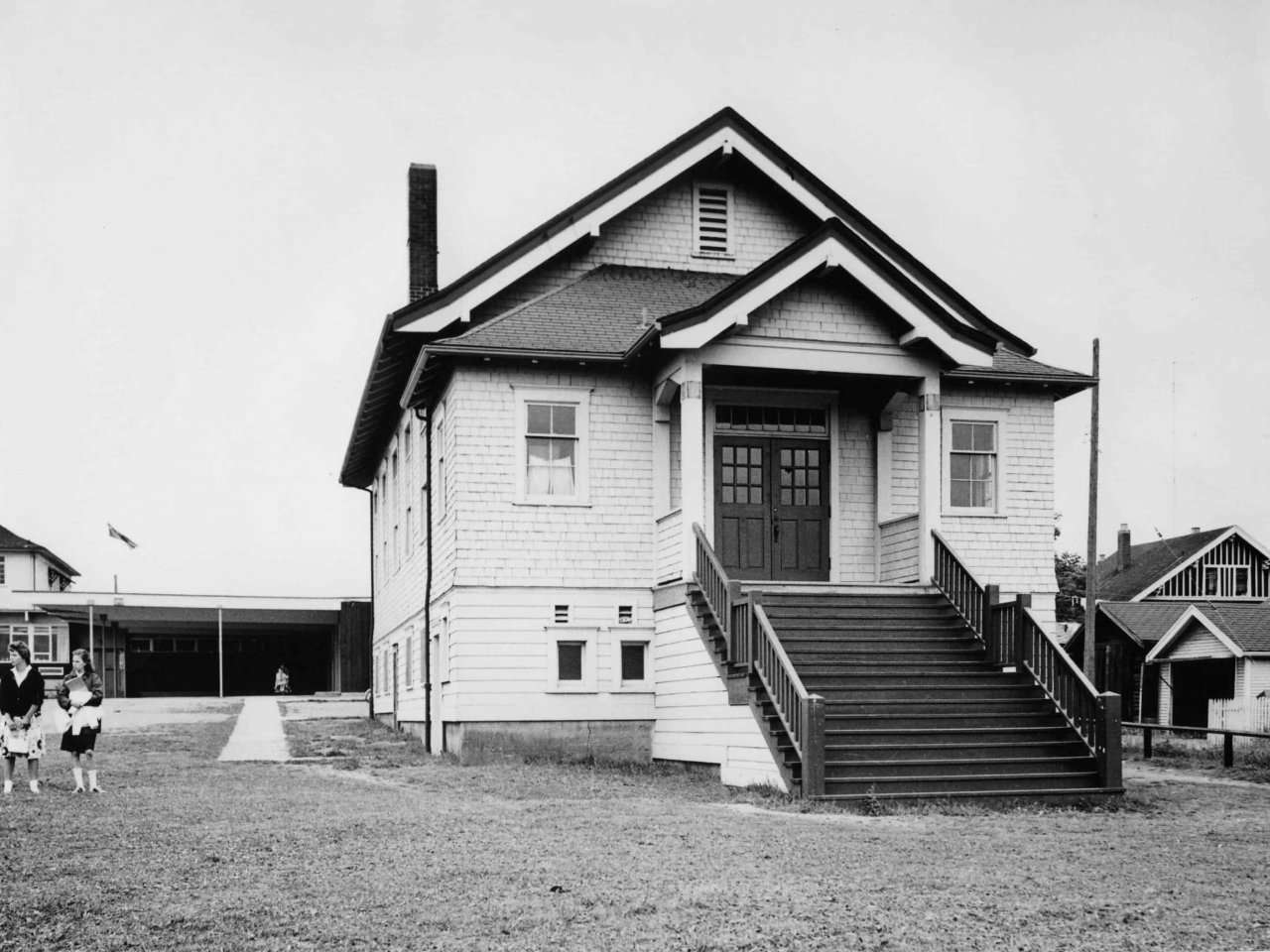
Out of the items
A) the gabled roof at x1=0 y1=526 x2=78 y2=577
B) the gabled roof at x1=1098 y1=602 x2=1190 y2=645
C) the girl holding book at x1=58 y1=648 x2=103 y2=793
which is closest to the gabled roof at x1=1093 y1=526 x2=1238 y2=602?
the gabled roof at x1=1098 y1=602 x2=1190 y2=645

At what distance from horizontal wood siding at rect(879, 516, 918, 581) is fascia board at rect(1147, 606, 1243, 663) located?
2260 cm

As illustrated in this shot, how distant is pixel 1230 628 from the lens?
131 ft

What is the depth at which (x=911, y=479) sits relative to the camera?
20938 mm

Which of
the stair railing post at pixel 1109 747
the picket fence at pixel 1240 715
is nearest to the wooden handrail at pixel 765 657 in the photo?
the stair railing post at pixel 1109 747

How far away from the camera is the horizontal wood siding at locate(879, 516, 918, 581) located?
1983 centimetres

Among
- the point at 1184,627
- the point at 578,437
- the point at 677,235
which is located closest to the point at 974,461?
the point at 677,235

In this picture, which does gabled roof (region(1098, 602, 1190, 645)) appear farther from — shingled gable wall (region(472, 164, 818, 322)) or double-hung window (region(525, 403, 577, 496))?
double-hung window (region(525, 403, 577, 496))

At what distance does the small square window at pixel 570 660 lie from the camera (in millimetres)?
19938

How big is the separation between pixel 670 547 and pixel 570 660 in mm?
2230

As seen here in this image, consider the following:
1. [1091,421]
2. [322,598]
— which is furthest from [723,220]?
[322,598]

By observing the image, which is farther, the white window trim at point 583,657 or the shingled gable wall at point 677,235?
the shingled gable wall at point 677,235

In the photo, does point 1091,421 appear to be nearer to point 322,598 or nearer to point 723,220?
point 723,220

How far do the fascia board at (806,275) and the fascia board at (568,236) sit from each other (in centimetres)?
396

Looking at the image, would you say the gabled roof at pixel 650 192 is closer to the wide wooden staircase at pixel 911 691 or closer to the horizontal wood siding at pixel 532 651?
the horizontal wood siding at pixel 532 651
